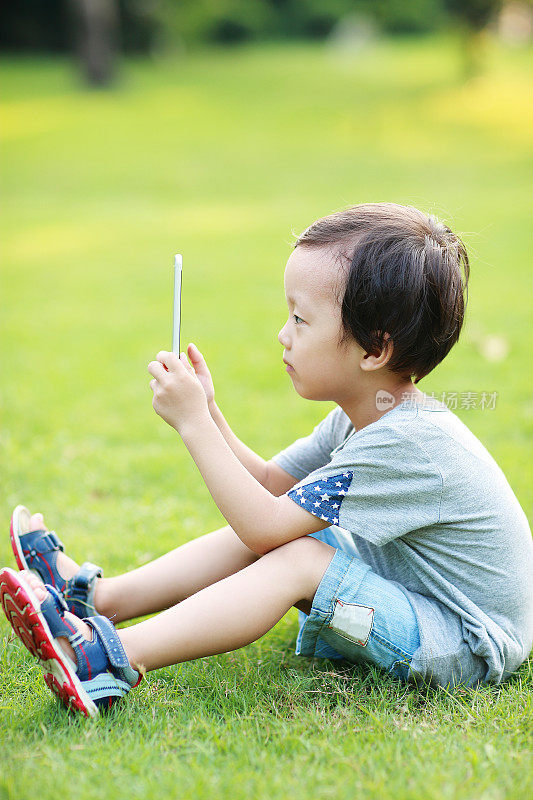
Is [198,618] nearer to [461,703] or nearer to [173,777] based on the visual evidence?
[173,777]

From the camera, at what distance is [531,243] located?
7.07 meters

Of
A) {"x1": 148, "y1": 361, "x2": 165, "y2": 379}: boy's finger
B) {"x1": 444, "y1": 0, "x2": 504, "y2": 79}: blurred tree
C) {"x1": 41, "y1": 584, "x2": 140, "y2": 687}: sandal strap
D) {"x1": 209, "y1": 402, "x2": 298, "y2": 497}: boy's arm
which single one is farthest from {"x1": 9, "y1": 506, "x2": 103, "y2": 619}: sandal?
{"x1": 444, "y1": 0, "x2": 504, "y2": 79}: blurred tree

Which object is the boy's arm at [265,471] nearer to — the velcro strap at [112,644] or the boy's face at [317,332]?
the boy's face at [317,332]

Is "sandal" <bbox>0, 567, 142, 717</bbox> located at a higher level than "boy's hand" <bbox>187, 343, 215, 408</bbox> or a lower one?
lower

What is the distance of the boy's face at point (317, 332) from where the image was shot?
6.28 feet

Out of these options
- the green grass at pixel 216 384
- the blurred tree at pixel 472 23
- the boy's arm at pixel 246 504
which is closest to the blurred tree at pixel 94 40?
the green grass at pixel 216 384

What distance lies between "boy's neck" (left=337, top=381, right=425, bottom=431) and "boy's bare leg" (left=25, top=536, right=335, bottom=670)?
36cm

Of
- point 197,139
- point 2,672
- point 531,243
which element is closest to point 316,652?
point 2,672

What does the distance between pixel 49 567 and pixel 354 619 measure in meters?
0.82

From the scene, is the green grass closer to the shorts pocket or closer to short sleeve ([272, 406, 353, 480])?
the shorts pocket

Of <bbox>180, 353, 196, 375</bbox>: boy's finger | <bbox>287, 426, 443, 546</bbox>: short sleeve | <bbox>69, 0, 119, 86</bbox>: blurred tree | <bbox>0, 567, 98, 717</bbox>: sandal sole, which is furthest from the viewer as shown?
<bbox>69, 0, 119, 86</bbox>: blurred tree

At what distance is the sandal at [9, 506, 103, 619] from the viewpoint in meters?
2.18

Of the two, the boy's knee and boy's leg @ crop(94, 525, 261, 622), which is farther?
boy's leg @ crop(94, 525, 261, 622)

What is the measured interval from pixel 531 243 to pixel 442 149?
20.6 feet
